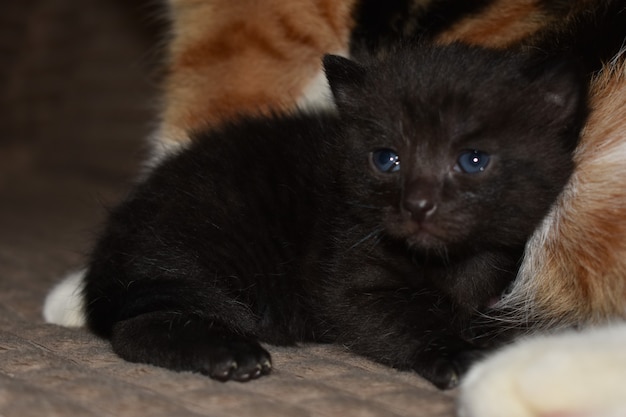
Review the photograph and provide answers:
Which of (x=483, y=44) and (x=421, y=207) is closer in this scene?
(x=421, y=207)

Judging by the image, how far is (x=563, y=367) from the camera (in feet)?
3.18

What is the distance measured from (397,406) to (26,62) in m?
3.11

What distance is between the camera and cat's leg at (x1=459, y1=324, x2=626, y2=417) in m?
0.94

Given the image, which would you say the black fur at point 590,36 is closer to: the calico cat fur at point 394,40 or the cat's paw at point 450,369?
the calico cat fur at point 394,40

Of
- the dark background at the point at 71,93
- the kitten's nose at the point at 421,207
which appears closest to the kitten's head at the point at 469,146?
the kitten's nose at the point at 421,207

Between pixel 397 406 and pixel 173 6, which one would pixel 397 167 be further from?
pixel 173 6

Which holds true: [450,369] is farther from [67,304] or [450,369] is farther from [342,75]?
[67,304]

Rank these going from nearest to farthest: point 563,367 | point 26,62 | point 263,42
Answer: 1. point 563,367
2. point 263,42
3. point 26,62

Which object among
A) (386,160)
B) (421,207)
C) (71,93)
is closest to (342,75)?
(386,160)

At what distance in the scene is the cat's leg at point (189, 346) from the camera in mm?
1117

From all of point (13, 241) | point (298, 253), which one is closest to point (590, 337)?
point (298, 253)

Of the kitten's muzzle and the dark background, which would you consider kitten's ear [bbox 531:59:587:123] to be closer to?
the kitten's muzzle

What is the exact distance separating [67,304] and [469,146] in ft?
2.48

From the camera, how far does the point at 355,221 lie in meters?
1.29
